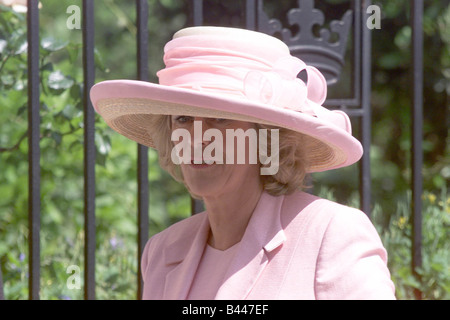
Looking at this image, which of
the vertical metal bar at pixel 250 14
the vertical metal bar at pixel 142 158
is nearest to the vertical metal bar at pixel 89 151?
the vertical metal bar at pixel 142 158

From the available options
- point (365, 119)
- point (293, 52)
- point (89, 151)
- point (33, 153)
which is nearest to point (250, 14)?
point (293, 52)

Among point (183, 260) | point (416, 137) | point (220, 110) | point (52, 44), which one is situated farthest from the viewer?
point (52, 44)

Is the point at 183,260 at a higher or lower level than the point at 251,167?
lower

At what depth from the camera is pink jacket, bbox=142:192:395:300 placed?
2113mm

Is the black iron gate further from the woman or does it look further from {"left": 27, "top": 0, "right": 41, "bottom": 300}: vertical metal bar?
the woman

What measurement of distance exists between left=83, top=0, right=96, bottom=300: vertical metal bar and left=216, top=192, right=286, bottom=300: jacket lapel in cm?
107

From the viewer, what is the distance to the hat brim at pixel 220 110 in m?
2.15

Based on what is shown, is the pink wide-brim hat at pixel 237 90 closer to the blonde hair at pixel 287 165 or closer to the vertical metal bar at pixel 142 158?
the blonde hair at pixel 287 165

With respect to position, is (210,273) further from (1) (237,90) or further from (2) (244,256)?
(1) (237,90)

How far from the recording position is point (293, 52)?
133 inches

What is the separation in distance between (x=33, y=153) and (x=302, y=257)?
55.6 inches

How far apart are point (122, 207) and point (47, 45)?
172 cm

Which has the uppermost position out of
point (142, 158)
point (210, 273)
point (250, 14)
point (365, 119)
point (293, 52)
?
point (250, 14)

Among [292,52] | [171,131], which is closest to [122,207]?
[292,52]
